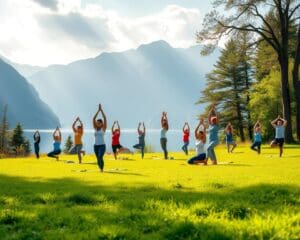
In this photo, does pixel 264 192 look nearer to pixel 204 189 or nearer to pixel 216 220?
pixel 204 189

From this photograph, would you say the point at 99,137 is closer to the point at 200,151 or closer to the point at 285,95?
the point at 200,151

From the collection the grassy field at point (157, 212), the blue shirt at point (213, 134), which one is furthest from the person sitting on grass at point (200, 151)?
the grassy field at point (157, 212)

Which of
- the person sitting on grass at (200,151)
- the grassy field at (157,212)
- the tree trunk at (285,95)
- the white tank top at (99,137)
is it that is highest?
the tree trunk at (285,95)

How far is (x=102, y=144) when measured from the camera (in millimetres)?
19578

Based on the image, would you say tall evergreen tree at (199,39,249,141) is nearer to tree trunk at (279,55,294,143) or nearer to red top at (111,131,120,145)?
tree trunk at (279,55,294,143)

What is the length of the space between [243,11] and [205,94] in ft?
119

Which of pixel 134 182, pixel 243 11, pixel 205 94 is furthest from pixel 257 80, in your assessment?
pixel 134 182

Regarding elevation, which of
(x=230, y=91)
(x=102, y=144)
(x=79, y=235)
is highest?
(x=230, y=91)

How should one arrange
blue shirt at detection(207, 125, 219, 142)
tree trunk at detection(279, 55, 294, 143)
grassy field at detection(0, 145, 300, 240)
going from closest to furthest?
grassy field at detection(0, 145, 300, 240)
blue shirt at detection(207, 125, 219, 142)
tree trunk at detection(279, 55, 294, 143)

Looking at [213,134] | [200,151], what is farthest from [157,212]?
[213,134]

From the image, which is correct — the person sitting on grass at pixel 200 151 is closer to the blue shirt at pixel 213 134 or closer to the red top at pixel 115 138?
the blue shirt at pixel 213 134

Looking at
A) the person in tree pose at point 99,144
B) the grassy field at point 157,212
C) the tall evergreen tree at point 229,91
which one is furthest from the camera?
the tall evergreen tree at point 229,91

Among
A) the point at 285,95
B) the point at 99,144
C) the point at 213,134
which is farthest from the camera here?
the point at 285,95

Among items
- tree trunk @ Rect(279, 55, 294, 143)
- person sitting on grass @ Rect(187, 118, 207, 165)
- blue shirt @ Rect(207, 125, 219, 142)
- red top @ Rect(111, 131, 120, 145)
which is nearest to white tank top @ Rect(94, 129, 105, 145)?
person sitting on grass @ Rect(187, 118, 207, 165)
